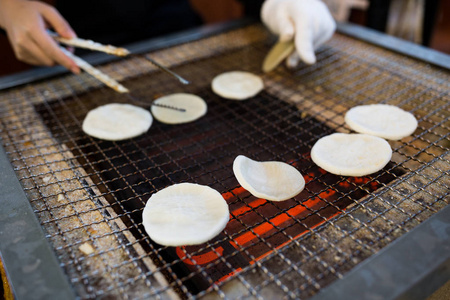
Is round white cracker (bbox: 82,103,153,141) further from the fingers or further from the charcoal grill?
the fingers

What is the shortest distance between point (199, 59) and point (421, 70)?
1.29 m

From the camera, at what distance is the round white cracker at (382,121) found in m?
1.68

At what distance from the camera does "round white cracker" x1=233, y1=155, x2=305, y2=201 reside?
1.42 meters

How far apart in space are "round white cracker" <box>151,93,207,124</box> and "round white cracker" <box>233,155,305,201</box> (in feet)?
1.65

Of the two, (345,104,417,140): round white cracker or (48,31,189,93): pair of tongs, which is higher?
(48,31,189,93): pair of tongs

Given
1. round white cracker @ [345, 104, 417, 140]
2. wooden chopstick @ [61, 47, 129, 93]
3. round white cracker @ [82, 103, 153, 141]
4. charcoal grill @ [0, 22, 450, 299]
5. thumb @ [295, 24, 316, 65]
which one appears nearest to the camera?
charcoal grill @ [0, 22, 450, 299]

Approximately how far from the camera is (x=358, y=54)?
2.32 meters

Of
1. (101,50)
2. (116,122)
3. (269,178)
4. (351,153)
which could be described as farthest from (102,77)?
(351,153)

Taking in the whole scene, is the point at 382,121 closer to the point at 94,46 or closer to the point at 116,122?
the point at 116,122

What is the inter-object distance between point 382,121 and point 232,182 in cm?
77

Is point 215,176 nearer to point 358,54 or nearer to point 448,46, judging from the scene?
point 358,54

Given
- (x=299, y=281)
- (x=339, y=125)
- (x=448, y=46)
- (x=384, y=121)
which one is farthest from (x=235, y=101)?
(x=448, y=46)

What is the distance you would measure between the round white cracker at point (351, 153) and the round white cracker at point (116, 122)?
836mm

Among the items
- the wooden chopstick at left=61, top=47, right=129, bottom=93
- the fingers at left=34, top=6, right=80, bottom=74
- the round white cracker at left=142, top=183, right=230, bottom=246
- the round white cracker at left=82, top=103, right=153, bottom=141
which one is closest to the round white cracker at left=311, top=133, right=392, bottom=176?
the round white cracker at left=142, top=183, right=230, bottom=246
